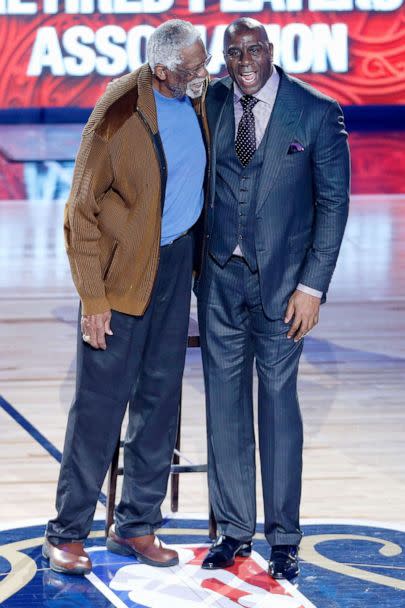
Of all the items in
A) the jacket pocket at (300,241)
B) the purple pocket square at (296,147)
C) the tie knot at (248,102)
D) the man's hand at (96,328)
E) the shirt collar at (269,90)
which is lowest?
the man's hand at (96,328)

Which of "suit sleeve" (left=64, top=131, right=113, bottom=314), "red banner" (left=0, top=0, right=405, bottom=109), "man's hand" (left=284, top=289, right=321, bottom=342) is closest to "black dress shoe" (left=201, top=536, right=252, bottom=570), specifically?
"man's hand" (left=284, top=289, right=321, bottom=342)

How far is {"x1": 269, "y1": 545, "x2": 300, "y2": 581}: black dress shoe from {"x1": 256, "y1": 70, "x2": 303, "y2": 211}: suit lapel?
1016mm

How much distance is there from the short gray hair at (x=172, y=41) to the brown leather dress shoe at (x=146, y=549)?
4.63ft

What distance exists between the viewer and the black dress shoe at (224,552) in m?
4.04

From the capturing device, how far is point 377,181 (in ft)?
43.0

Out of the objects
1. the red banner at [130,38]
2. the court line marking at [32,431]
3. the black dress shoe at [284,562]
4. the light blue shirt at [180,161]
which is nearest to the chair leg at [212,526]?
the black dress shoe at [284,562]

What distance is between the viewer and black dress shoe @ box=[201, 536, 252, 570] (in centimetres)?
404

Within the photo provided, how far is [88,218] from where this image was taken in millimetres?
3785

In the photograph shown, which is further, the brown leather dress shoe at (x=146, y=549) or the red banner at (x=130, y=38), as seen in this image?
the red banner at (x=130, y=38)

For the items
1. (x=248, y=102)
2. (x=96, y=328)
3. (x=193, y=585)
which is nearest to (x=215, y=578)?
(x=193, y=585)

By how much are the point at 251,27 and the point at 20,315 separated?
159 inches

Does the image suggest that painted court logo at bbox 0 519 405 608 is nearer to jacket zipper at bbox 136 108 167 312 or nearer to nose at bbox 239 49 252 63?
jacket zipper at bbox 136 108 167 312

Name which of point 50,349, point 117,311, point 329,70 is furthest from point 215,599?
point 329,70

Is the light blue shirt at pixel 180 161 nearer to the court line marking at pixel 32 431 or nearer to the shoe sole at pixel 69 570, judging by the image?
the shoe sole at pixel 69 570
